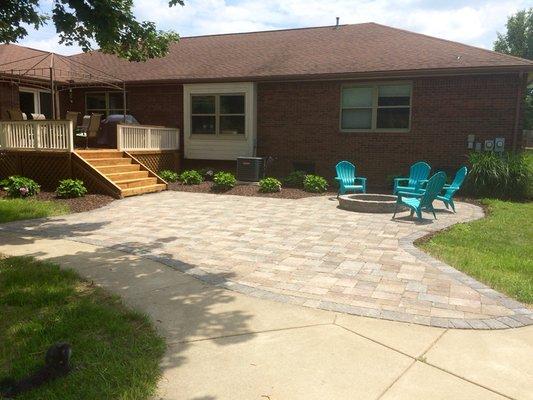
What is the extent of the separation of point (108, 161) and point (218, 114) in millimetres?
5246

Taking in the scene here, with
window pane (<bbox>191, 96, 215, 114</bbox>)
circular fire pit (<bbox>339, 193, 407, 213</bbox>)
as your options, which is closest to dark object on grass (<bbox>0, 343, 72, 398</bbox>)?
circular fire pit (<bbox>339, 193, 407, 213</bbox>)

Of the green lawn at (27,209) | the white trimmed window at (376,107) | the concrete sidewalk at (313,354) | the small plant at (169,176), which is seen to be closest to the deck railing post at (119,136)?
the small plant at (169,176)

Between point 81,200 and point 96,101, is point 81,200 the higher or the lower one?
the lower one

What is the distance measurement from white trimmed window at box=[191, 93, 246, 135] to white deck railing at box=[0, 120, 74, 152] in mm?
5907

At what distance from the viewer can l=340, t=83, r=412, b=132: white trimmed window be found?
1446 cm

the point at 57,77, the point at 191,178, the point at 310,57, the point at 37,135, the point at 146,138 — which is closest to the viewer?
the point at 37,135

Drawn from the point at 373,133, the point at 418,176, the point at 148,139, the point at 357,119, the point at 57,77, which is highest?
the point at 57,77

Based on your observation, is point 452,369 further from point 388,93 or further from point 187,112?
point 187,112

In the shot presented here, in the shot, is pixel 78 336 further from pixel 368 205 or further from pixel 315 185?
pixel 315 185

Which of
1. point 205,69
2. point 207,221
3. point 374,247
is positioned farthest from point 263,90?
point 374,247

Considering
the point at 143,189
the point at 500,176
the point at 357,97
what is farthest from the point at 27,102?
the point at 500,176

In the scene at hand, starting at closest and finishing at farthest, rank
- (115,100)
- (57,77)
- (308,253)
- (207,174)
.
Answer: (308,253), (207,174), (57,77), (115,100)

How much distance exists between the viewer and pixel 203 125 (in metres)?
17.3

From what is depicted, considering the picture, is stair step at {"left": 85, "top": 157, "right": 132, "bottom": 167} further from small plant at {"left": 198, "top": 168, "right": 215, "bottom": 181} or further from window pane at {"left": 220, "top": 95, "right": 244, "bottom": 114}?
window pane at {"left": 220, "top": 95, "right": 244, "bottom": 114}
